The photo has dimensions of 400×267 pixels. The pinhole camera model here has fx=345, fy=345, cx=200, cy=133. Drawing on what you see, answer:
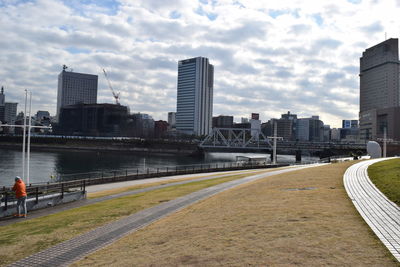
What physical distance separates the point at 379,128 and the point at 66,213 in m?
189

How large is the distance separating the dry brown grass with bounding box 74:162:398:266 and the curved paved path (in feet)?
1.02

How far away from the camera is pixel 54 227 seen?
1490 centimetres

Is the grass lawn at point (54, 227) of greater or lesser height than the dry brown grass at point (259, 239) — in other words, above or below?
below

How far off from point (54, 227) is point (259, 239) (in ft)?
30.5

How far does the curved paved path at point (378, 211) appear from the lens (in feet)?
32.7

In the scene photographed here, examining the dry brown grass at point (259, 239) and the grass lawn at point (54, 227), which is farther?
the grass lawn at point (54, 227)

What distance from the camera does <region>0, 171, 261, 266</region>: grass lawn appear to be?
12.0 meters

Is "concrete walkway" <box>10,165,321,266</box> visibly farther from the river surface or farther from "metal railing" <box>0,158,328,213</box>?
the river surface

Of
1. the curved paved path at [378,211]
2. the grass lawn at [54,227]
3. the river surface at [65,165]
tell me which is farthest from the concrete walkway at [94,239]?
the river surface at [65,165]

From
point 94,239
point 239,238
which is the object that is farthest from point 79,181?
point 239,238

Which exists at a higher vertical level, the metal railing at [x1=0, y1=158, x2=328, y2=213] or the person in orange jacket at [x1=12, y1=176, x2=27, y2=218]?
the person in orange jacket at [x1=12, y1=176, x2=27, y2=218]

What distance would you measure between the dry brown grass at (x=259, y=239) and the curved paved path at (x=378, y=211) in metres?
0.31

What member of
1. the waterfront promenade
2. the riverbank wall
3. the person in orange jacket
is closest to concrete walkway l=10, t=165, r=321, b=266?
the waterfront promenade

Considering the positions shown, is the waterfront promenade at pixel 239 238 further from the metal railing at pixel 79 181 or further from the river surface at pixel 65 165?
the river surface at pixel 65 165
